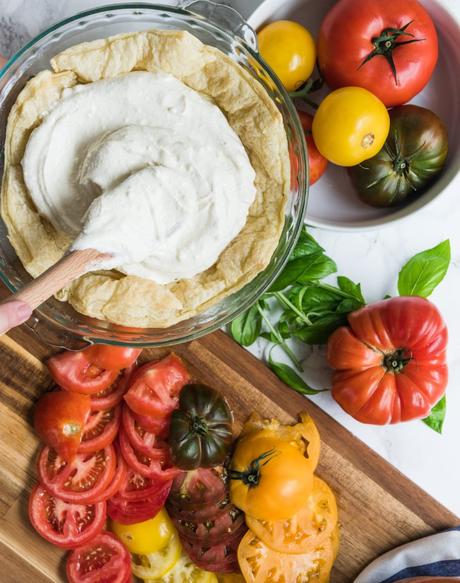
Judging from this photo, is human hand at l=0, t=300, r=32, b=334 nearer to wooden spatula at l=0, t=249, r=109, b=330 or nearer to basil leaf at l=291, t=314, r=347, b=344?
wooden spatula at l=0, t=249, r=109, b=330

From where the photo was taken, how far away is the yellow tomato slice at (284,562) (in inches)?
69.6

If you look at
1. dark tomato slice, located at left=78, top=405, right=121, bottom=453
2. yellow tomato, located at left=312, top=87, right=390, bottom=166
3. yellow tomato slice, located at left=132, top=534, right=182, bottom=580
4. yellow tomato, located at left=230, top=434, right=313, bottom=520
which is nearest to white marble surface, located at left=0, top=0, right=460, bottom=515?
yellow tomato, located at left=230, top=434, right=313, bottom=520

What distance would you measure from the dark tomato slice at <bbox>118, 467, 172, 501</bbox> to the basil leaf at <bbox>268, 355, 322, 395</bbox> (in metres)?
0.37

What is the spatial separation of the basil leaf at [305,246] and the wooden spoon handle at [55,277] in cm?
65

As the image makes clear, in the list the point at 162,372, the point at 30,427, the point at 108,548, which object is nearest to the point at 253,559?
the point at 108,548

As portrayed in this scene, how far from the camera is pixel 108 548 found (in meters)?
1.79

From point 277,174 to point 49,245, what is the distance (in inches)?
17.2

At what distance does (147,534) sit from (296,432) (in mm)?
428

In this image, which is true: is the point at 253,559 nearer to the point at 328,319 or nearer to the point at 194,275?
the point at 328,319

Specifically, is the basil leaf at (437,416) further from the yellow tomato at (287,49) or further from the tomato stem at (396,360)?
the yellow tomato at (287,49)

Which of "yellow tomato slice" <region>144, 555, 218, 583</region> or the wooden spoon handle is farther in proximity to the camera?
"yellow tomato slice" <region>144, 555, 218, 583</region>

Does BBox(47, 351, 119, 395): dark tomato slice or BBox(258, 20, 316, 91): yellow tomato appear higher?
BBox(258, 20, 316, 91): yellow tomato

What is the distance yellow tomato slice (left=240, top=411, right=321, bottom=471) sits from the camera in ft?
5.78

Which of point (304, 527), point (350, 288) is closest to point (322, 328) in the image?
point (350, 288)
